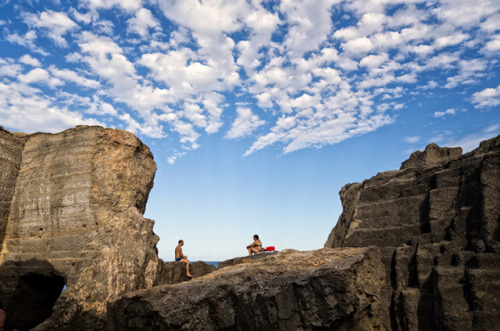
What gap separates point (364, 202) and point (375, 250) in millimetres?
2977

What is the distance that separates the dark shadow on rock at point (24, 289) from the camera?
1070cm

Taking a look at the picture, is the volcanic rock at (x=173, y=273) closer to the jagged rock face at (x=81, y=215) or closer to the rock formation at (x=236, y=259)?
the rock formation at (x=236, y=259)

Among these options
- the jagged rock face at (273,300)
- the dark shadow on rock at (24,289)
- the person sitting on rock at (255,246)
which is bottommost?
the jagged rock face at (273,300)

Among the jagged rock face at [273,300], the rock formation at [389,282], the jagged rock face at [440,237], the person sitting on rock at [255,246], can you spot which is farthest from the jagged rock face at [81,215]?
the jagged rock face at [440,237]

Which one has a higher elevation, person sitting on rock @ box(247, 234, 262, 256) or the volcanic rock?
person sitting on rock @ box(247, 234, 262, 256)

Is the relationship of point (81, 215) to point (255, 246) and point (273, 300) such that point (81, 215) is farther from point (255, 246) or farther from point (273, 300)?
point (273, 300)

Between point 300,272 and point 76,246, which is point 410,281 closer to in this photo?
point 300,272

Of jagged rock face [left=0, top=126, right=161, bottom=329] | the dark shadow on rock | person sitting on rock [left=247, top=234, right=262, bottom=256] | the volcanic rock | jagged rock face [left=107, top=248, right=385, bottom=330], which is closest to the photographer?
jagged rock face [left=107, top=248, right=385, bottom=330]

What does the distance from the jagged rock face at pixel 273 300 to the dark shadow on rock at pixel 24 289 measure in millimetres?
3862

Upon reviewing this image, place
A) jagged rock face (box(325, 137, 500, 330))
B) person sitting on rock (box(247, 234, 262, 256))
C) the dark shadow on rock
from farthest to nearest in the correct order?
person sitting on rock (box(247, 234, 262, 256)) → the dark shadow on rock → jagged rock face (box(325, 137, 500, 330))

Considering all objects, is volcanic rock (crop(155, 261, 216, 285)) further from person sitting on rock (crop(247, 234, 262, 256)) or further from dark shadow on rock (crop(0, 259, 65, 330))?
dark shadow on rock (crop(0, 259, 65, 330))

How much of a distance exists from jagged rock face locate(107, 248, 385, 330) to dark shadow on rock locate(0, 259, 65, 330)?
12.7 feet

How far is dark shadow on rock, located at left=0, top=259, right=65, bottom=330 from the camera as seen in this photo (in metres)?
10.7

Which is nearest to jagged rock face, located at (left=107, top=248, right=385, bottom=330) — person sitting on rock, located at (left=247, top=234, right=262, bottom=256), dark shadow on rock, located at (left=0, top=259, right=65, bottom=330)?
dark shadow on rock, located at (left=0, top=259, right=65, bottom=330)
